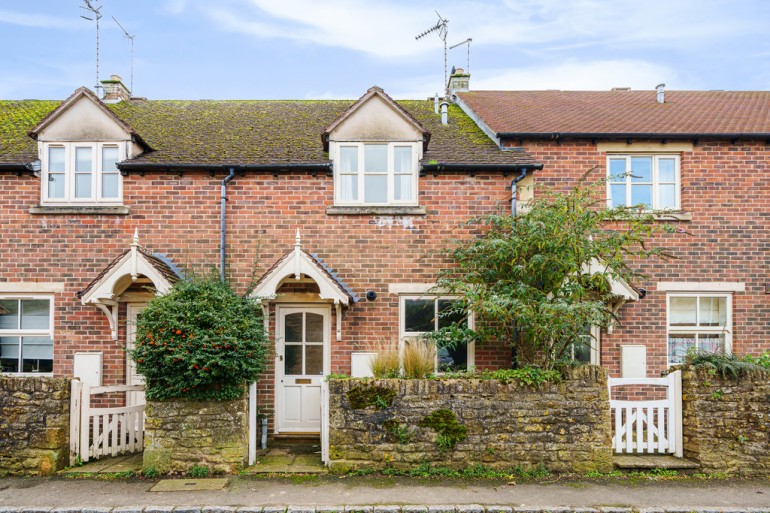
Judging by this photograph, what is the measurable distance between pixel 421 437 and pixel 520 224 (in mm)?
3849

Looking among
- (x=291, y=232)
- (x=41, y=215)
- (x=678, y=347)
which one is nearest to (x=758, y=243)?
(x=678, y=347)

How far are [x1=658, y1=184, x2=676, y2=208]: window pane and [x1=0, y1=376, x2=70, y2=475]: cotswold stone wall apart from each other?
11203 mm

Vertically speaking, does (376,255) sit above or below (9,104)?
below

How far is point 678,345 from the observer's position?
1029 cm

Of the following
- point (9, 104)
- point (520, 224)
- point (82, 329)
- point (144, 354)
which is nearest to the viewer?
point (144, 354)

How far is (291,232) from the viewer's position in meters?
10.1

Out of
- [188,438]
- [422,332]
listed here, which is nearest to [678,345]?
[422,332]

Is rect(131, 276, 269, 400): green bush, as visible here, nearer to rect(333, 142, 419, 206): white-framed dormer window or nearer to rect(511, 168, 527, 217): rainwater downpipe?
rect(333, 142, 419, 206): white-framed dormer window

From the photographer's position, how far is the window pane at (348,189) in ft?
33.6

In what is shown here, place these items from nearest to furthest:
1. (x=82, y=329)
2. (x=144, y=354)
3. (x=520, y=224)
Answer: (x=144, y=354) → (x=520, y=224) → (x=82, y=329)

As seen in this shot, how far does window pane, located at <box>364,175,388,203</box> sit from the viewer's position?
1027 cm

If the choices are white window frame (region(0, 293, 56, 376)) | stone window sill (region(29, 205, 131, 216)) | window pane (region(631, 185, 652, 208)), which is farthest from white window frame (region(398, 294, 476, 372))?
white window frame (region(0, 293, 56, 376))

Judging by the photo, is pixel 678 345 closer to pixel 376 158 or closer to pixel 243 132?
pixel 376 158

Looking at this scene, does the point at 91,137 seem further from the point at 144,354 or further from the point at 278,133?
the point at 144,354
